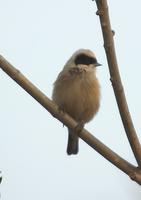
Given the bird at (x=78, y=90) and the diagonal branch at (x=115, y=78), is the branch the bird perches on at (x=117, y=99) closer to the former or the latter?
the diagonal branch at (x=115, y=78)

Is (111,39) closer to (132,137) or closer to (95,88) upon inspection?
(132,137)

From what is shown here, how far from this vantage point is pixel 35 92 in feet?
9.29

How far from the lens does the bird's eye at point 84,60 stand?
15.2 feet

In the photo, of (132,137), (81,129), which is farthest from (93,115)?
(132,137)

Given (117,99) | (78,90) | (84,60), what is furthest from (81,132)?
(84,60)

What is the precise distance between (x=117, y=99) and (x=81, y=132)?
389 millimetres

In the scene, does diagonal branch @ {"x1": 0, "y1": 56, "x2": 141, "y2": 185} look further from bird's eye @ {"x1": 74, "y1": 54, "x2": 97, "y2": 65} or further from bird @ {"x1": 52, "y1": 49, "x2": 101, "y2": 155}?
bird's eye @ {"x1": 74, "y1": 54, "x2": 97, "y2": 65}

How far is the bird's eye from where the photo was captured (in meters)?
4.62

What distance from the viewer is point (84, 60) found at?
467 centimetres

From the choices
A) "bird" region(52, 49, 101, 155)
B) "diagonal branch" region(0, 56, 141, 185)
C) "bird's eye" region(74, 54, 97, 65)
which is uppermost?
"diagonal branch" region(0, 56, 141, 185)

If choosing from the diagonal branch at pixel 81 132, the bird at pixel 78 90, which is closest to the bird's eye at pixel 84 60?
the bird at pixel 78 90

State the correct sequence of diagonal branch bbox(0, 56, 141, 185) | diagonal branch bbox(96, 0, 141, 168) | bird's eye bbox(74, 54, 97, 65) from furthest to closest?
bird's eye bbox(74, 54, 97, 65) → diagonal branch bbox(0, 56, 141, 185) → diagonal branch bbox(96, 0, 141, 168)

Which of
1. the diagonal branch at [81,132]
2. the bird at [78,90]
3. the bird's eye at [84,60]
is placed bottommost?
the bird at [78,90]

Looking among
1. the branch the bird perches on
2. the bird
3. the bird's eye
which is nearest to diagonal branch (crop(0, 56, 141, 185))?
the branch the bird perches on
